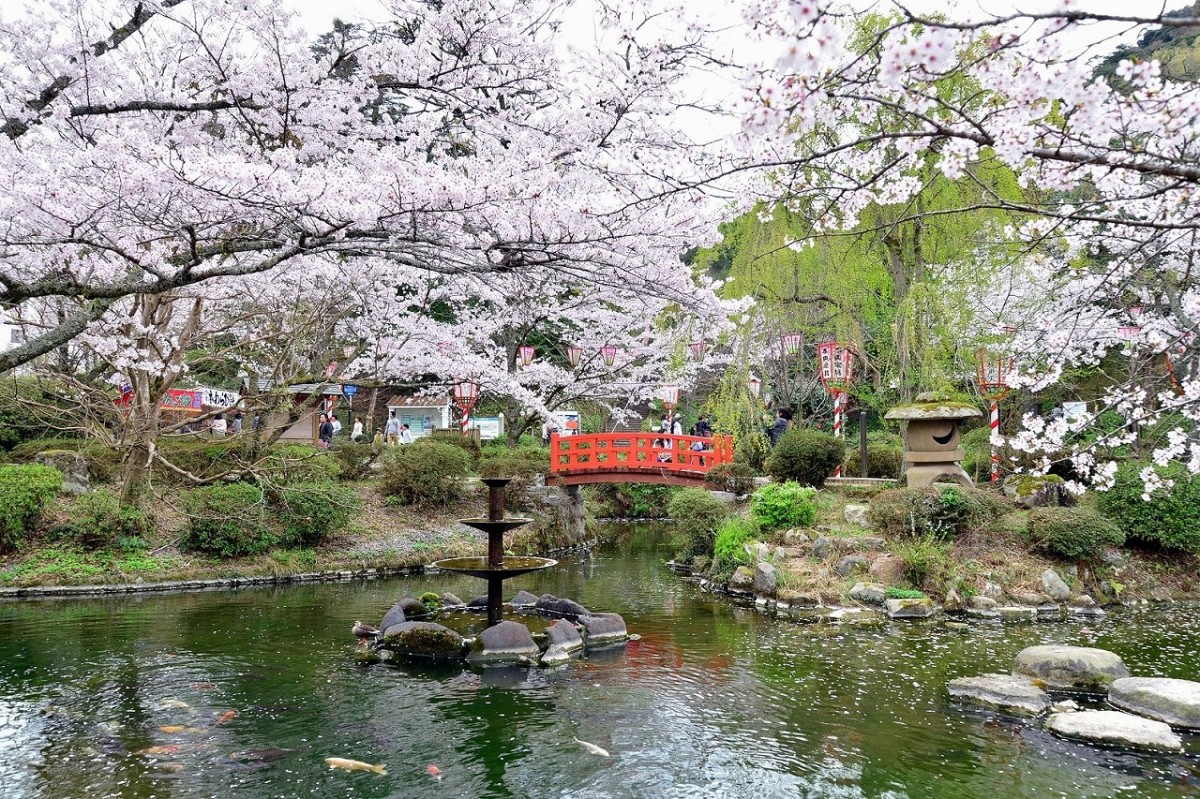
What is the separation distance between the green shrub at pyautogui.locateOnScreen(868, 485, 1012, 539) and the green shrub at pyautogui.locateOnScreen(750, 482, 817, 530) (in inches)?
55.2

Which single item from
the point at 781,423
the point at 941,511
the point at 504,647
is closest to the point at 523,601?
the point at 504,647

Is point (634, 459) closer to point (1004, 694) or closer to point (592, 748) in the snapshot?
point (1004, 694)

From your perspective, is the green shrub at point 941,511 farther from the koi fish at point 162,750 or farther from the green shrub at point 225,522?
the green shrub at point 225,522

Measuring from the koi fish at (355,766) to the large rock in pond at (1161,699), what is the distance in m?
6.36

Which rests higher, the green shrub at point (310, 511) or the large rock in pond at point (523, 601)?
the green shrub at point (310, 511)

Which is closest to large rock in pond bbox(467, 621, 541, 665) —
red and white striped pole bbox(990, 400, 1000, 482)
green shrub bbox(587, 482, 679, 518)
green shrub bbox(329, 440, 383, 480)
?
green shrub bbox(329, 440, 383, 480)

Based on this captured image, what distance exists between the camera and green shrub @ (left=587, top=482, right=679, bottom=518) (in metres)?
26.2

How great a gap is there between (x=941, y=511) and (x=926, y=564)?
121 centimetres

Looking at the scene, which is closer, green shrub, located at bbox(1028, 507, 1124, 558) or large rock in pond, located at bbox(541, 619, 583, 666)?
large rock in pond, located at bbox(541, 619, 583, 666)

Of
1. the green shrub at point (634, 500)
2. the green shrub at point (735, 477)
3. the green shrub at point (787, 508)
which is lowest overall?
the green shrub at point (634, 500)

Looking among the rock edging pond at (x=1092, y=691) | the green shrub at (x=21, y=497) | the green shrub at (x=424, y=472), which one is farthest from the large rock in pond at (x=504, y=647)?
the green shrub at (x=424, y=472)

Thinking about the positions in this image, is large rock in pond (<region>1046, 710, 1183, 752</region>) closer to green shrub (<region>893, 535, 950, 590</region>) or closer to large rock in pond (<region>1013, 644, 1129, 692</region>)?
large rock in pond (<region>1013, 644, 1129, 692</region>)

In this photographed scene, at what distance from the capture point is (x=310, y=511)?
14695mm

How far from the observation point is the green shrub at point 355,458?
18625 mm
